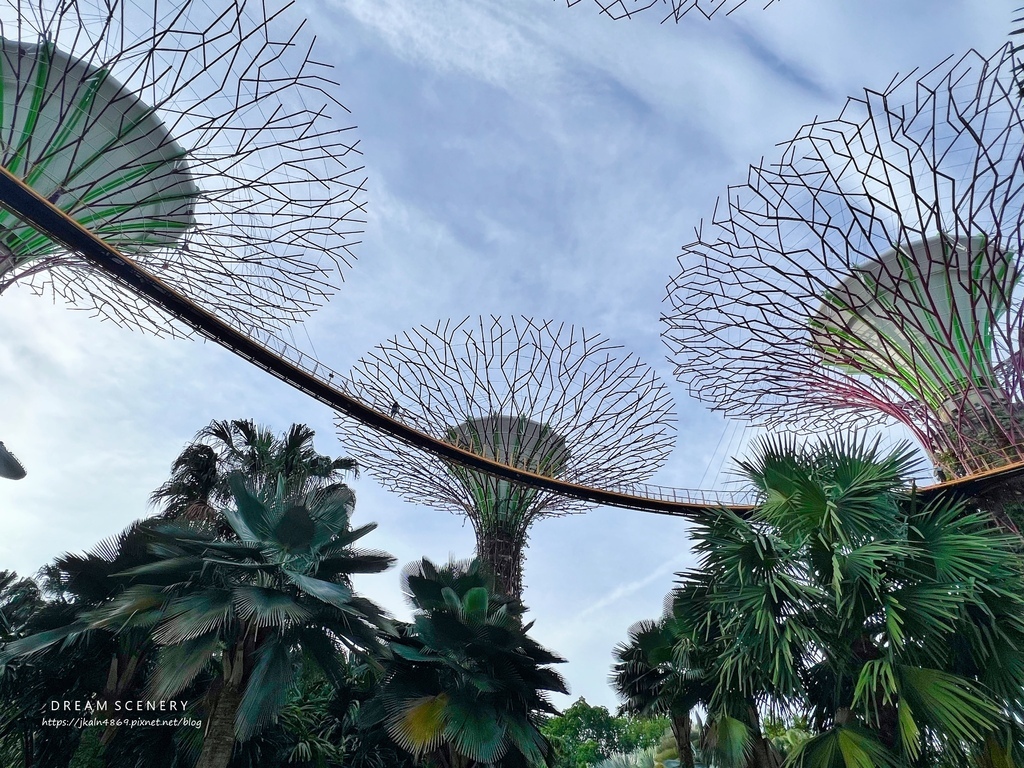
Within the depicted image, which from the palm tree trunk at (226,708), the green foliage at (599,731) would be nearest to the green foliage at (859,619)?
the palm tree trunk at (226,708)

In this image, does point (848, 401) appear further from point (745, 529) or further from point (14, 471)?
point (14, 471)

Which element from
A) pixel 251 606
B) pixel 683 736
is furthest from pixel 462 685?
pixel 683 736

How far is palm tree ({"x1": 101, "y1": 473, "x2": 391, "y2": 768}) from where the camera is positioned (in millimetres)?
7582

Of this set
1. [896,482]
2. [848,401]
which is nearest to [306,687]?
[896,482]

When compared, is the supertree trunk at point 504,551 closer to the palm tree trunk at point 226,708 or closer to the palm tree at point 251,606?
the palm tree at point 251,606

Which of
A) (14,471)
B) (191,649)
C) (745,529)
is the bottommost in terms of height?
(191,649)

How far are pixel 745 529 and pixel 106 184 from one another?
517 inches

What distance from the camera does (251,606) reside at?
300 inches

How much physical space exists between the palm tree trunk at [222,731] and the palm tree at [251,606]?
0.5 inches

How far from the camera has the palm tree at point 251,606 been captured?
24.9 ft

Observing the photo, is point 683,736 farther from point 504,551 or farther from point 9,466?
point 9,466

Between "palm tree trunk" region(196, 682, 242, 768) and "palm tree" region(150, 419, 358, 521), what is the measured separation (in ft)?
25.4

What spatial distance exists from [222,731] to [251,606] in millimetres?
1666

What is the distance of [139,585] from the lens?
865cm
